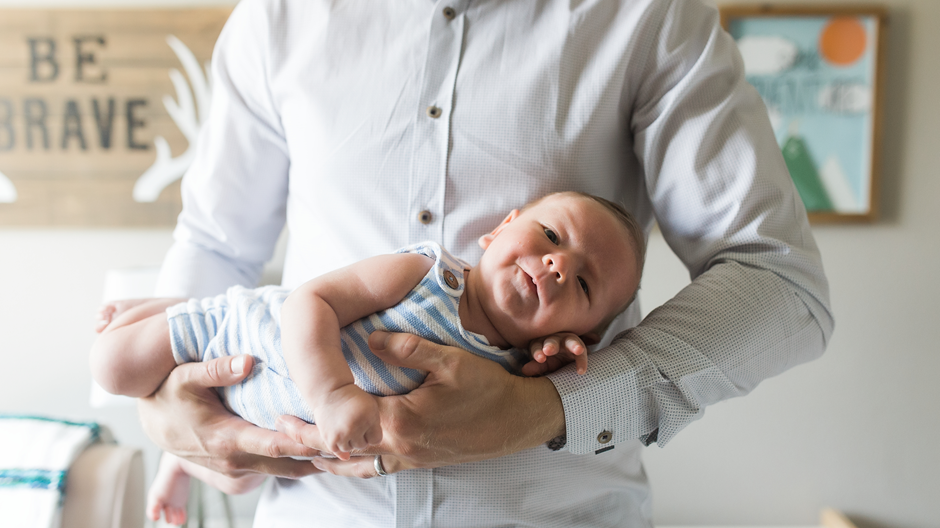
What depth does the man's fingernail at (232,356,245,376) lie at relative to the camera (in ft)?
2.72

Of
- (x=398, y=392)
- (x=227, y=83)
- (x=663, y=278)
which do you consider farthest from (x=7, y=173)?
(x=663, y=278)

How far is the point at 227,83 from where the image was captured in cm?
110

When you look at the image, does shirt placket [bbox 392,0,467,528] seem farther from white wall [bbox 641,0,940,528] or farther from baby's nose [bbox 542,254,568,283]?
white wall [bbox 641,0,940,528]

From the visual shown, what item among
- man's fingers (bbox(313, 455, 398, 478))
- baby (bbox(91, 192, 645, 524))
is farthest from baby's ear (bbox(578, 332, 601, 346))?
man's fingers (bbox(313, 455, 398, 478))

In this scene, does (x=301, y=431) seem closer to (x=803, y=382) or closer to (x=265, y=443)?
(x=265, y=443)

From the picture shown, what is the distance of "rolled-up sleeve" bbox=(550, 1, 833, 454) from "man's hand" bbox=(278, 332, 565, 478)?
2.5 inches

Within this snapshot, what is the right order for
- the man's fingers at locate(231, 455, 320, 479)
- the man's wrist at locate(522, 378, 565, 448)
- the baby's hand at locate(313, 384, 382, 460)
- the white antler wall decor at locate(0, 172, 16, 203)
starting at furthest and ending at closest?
the white antler wall decor at locate(0, 172, 16, 203) < the man's fingers at locate(231, 455, 320, 479) < the man's wrist at locate(522, 378, 565, 448) < the baby's hand at locate(313, 384, 382, 460)

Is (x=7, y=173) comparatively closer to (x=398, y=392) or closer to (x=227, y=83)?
(x=227, y=83)

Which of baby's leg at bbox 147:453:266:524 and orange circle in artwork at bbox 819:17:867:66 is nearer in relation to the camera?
baby's leg at bbox 147:453:266:524

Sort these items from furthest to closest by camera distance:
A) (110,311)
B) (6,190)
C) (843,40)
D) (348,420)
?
(6,190) < (843,40) < (110,311) < (348,420)

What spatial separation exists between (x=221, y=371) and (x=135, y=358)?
16 centimetres

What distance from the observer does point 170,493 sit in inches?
43.2

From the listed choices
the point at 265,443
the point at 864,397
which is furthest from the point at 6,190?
the point at 864,397

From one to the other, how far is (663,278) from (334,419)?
197 cm
